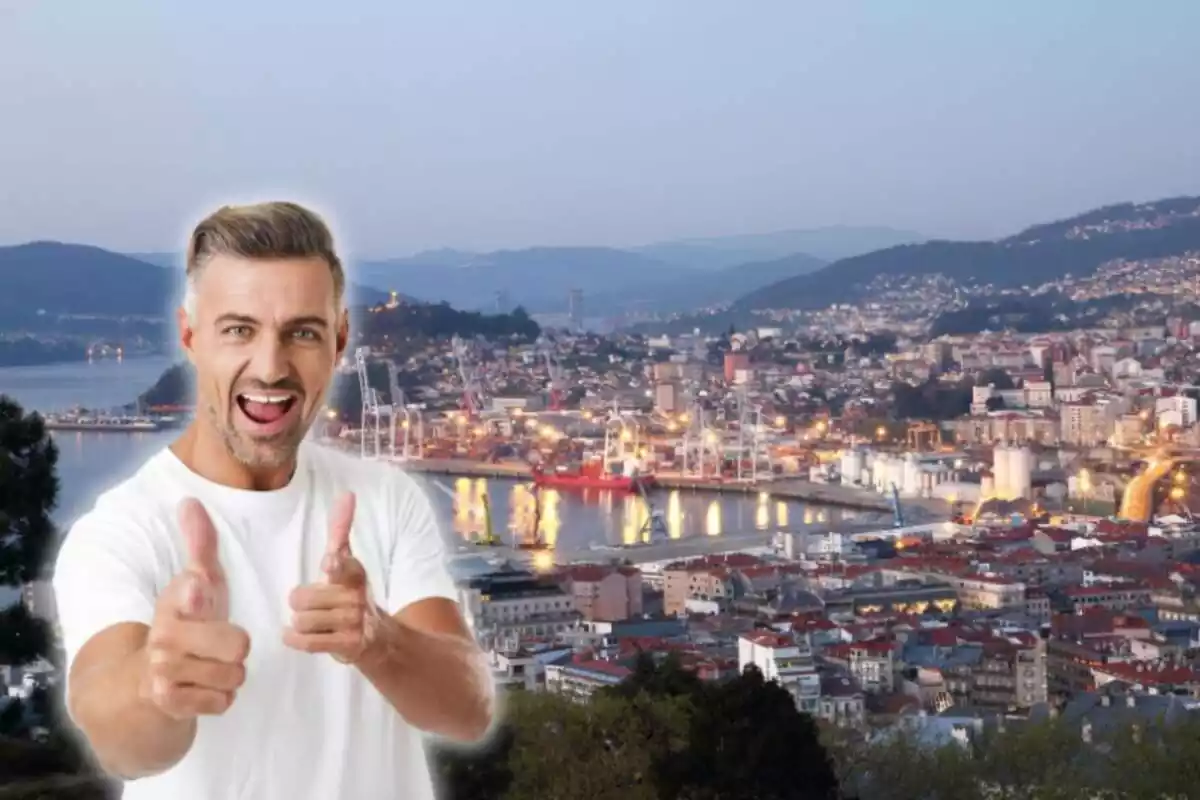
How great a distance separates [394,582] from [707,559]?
1362 centimetres

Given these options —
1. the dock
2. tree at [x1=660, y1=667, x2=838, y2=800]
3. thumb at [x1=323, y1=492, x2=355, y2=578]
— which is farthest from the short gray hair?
the dock

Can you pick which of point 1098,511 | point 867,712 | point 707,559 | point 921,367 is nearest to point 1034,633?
point 867,712

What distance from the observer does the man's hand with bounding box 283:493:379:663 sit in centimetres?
59

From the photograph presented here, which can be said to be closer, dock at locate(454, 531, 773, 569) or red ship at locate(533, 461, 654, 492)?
dock at locate(454, 531, 773, 569)

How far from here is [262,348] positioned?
26.0 inches

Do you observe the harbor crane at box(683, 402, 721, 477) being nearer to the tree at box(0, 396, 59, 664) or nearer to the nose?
the tree at box(0, 396, 59, 664)

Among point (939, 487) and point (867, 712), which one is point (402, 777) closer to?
point (867, 712)

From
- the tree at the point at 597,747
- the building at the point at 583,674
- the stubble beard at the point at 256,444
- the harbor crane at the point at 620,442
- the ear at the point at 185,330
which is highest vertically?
the ear at the point at 185,330

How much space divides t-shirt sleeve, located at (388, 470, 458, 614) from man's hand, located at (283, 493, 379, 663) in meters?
0.11

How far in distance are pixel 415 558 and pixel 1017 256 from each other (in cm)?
4152

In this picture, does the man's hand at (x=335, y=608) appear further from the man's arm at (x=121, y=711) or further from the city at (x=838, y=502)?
the city at (x=838, y=502)

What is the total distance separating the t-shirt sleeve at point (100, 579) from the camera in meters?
0.64

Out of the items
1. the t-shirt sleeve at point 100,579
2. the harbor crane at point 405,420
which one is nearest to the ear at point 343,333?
the t-shirt sleeve at point 100,579

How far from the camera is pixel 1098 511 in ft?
64.2
